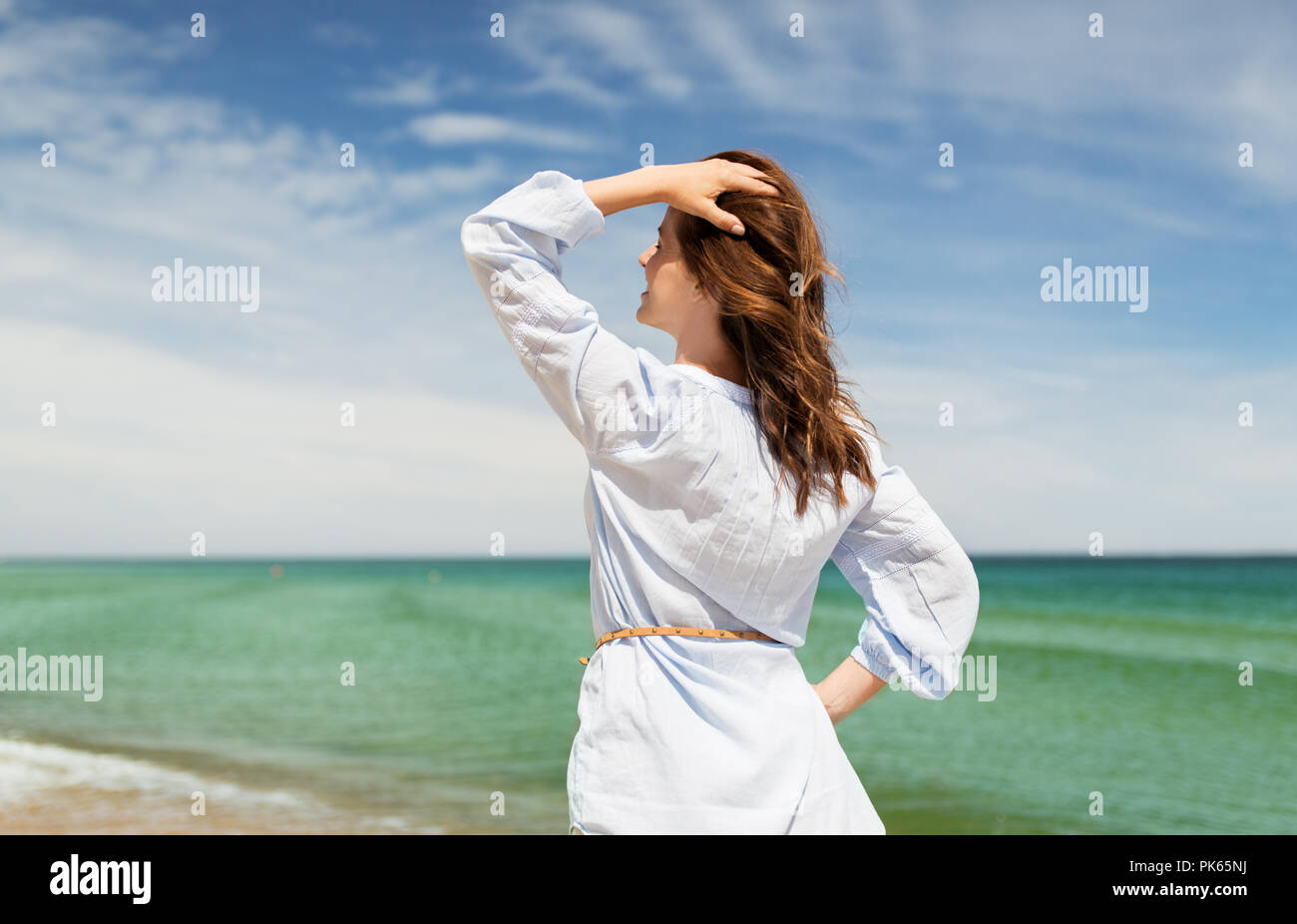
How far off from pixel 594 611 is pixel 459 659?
54.0 feet

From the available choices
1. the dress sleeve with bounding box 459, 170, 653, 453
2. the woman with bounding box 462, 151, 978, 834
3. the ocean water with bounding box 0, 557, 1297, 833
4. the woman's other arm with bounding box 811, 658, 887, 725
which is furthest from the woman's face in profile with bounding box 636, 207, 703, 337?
the ocean water with bounding box 0, 557, 1297, 833

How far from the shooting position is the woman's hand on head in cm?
141

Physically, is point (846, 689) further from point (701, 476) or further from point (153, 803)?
point (153, 803)

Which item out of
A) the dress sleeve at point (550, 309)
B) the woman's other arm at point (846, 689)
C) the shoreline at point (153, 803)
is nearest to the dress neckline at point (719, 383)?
the dress sleeve at point (550, 309)

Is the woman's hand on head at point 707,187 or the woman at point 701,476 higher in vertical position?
the woman's hand on head at point 707,187

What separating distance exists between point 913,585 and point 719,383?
560 millimetres

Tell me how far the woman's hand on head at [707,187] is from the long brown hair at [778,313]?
0.02 metres

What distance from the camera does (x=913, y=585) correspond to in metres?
1.71

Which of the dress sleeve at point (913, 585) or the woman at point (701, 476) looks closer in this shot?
the woman at point (701, 476)

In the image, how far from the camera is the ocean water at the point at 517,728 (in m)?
7.66

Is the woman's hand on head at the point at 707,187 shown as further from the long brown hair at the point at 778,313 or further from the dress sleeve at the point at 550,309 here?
the dress sleeve at the point at 550,309

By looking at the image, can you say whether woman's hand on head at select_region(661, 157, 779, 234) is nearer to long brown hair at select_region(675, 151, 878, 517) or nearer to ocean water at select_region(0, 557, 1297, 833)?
long brown hair at select_region(675, 151, 878, 517)

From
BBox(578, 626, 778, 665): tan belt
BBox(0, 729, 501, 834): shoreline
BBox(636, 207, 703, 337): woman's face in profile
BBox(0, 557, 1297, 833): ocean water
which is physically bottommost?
BBox(0, 557, 1297, 833): ocean water

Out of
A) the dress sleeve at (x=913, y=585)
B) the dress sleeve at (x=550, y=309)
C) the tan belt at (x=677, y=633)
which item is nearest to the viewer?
the dress sleeve at (x=550, y=309)
